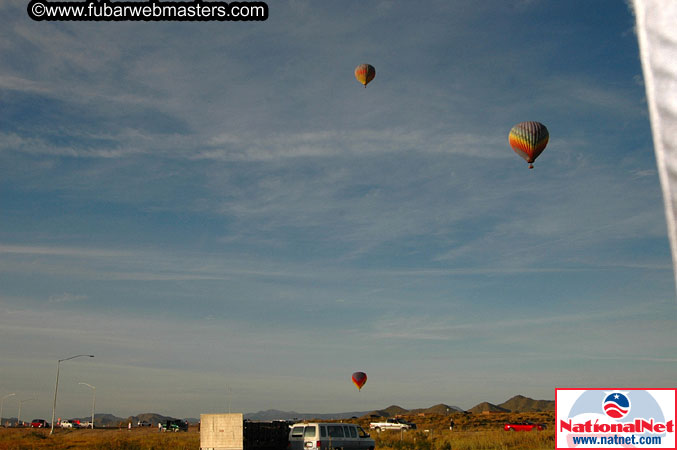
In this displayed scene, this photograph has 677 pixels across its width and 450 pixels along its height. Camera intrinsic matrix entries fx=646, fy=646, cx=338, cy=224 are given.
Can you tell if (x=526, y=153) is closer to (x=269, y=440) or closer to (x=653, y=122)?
(x=269, y=440)

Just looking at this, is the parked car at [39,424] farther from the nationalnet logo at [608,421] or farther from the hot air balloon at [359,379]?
the nationalnet logo at [608,421]

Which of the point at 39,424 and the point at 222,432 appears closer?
the point at 222,432

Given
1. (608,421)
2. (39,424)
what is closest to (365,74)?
(608,421)

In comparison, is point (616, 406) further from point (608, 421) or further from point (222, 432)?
point (222, 432)

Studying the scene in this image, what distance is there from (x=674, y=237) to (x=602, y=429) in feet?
35.0

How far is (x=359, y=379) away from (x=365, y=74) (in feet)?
131

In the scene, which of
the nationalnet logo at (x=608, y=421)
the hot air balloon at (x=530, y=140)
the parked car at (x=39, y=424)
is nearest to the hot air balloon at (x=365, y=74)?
the hot air balloon at (x=530, y=140)

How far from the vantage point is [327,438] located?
1153 inches

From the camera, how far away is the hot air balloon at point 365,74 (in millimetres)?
72694

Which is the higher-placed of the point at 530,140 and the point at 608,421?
the point at 530,140

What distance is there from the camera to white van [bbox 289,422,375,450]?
2908 cm

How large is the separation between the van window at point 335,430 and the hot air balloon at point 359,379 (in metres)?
56.4

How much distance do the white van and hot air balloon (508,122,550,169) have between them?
3515 cm

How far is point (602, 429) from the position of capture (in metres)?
10.5
